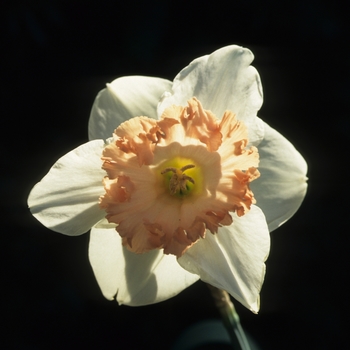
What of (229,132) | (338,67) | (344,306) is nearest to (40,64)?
(229,132)

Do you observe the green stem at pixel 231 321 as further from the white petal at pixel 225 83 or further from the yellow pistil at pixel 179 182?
the white petal at pixel 225 83

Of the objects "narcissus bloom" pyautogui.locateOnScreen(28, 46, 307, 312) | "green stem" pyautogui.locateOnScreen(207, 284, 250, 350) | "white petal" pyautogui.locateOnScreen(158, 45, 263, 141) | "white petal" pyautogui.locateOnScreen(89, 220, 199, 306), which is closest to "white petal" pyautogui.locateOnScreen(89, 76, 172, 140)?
"narcissus bloom" pyautogui.locateOnScreen(28, 46, 307, 312)

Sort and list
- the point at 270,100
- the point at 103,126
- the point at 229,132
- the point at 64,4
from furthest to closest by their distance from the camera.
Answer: the point at 270,100, the point at 64,4, the point at 103,126, the point at 229,132

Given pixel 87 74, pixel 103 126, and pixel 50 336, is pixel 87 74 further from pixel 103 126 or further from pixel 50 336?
pixel 50 336

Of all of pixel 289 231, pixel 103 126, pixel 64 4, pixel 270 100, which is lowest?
pixel 289 231

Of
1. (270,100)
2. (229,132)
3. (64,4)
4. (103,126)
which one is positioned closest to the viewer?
(229,132)

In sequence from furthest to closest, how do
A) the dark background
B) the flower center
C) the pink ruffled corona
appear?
the dark background < the flower center < the pink ruffled corona

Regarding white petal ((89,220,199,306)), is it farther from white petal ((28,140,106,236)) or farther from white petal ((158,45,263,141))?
white petal ((158,45,263,141))
